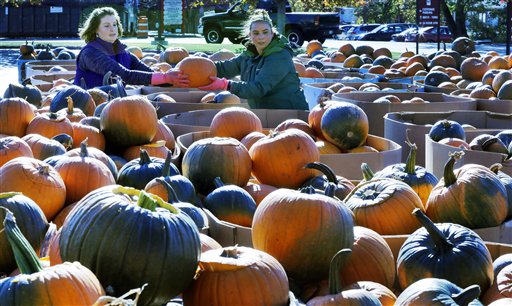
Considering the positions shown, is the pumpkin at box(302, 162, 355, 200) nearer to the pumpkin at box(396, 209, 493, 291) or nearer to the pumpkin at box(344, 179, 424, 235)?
the pumpkin at box(344, 179, 424, 235)

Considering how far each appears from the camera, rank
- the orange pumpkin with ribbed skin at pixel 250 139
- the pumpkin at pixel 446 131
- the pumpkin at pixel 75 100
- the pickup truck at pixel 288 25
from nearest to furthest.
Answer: the orange pumpkin with ribbed skin at pixel 250 139, the pumpkin at pixel 446 131, the pumpkin at pixel 75 100, the pickup truck at pixel 288 25

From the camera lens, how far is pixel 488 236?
140 inches

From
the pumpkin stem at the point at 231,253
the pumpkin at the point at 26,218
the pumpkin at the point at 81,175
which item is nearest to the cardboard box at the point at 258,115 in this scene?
the pumpkin at the point at 81,175

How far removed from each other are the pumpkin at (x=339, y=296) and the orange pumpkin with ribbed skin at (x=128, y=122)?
107 inches

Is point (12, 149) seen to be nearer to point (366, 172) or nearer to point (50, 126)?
point (50, 126)

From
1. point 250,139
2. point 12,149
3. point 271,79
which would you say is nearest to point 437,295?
point 12,149

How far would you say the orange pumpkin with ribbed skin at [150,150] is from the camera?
483cm

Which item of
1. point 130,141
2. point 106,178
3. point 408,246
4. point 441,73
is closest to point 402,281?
point 408,246

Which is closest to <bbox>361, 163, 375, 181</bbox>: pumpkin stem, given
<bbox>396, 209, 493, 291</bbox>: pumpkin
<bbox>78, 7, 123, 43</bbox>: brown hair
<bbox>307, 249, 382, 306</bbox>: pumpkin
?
<bbox>396, 209, 493, 291</bbox>: pumpkin

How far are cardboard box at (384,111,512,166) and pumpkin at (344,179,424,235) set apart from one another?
3.03 meters

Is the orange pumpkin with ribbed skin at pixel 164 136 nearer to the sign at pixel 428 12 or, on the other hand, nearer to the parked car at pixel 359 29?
the sign at pixel 428 12

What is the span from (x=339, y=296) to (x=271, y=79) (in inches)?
216

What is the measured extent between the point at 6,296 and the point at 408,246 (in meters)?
1.58

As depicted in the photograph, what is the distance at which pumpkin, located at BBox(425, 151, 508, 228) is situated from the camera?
3629mm
